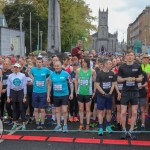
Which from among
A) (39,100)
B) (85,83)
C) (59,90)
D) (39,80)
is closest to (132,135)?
(85,83)

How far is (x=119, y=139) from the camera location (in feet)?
30.5

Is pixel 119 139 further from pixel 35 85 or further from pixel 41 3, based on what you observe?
pixel 41 3

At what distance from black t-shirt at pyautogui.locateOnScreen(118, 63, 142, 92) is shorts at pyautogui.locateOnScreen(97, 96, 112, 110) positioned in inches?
30.9

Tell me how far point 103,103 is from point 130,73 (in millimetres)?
1213

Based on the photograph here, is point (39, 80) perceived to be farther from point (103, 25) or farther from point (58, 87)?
point (103, 25)

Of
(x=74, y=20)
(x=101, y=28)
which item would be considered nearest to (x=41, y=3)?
(x=74, y=20)

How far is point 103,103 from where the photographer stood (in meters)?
9.88

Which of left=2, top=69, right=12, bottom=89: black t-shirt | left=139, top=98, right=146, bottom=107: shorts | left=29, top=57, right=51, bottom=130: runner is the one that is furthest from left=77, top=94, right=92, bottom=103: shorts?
left=2, top=69, right=12, bottom=89: black t-shirt

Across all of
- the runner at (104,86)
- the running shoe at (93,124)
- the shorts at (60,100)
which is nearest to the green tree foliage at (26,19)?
the running shoe at (93,124)

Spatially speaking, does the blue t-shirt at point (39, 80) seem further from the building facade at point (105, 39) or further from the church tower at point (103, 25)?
the building facade at point (105, 39)

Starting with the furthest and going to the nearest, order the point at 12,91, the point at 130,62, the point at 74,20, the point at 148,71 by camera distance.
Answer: the point at 74,20 → the point at 148,71 → the point at 12,91 → the point at 130,62

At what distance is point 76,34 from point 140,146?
48.9m

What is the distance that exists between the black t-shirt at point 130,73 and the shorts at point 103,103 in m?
0.79

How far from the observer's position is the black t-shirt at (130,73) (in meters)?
9.21
